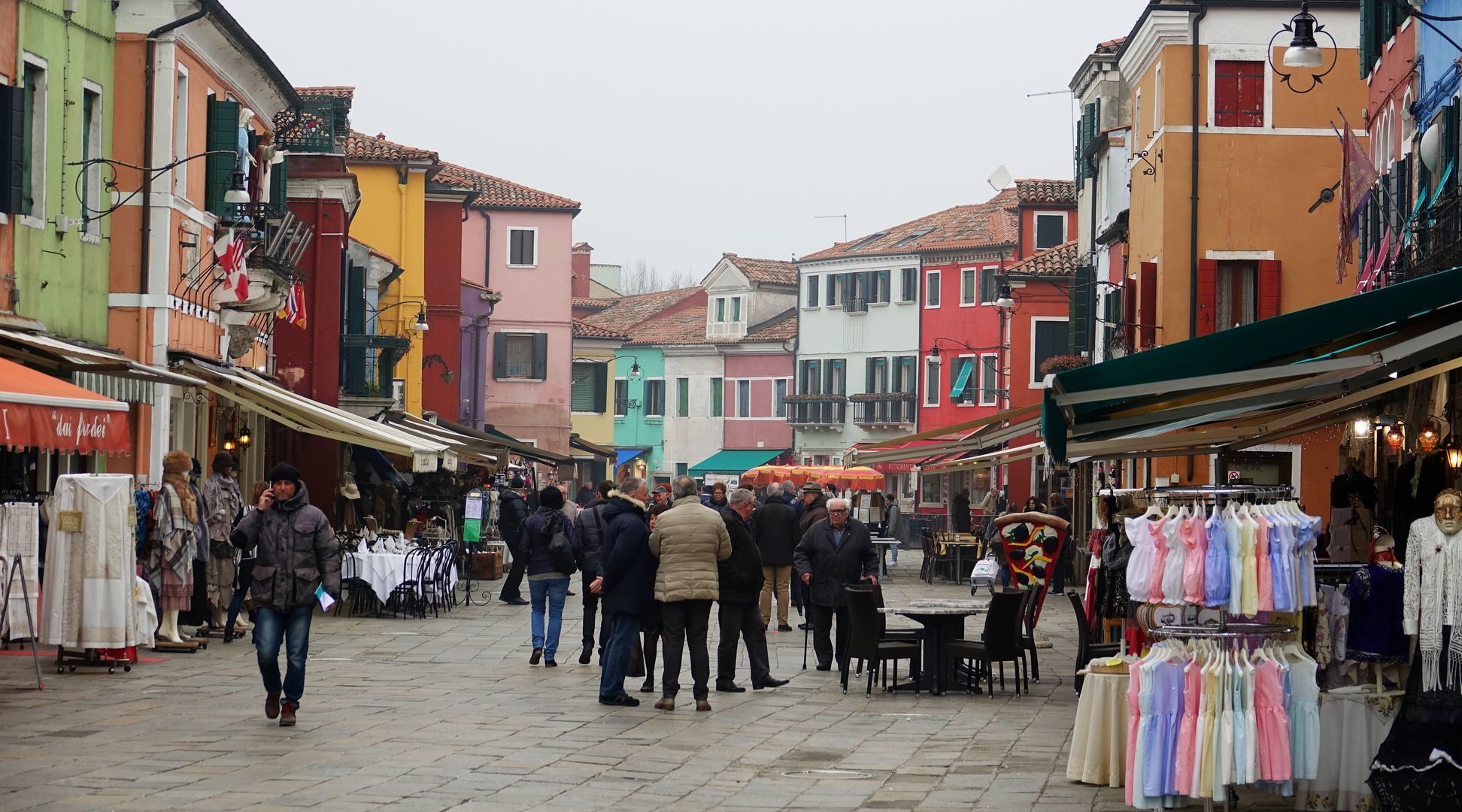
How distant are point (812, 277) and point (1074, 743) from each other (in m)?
59.9

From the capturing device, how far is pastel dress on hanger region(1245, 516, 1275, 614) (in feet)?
30.2

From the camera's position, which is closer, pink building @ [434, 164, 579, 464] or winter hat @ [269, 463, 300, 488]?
winter hat @ [269, 463, 300, 488]

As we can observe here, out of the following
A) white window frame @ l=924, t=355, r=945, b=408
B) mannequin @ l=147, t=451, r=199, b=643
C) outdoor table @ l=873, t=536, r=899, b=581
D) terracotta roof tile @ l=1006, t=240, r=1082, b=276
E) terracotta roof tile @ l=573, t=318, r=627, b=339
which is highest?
terracotta roof tile @ l=1006, t=240, r=1082, b=276

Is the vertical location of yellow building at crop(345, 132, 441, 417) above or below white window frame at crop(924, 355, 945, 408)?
above

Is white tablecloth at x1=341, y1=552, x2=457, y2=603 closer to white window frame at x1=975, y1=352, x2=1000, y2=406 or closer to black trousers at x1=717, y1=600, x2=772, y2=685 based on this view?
black trousers at x1=717, y1=600, x2=772, y2=685

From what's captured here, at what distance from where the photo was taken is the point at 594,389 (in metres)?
72.0

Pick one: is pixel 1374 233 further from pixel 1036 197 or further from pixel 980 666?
pixel 1036 197

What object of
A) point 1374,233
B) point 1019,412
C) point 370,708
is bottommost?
point 370,708

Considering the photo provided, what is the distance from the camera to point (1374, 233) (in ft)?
74.1

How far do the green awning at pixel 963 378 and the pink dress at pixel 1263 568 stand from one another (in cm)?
5278

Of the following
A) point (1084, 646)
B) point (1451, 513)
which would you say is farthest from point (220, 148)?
point (1451, 513)

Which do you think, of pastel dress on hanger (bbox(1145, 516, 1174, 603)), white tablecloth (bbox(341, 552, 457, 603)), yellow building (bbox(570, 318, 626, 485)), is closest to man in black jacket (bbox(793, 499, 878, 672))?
white tablecloth (bbox(341, 552, 457, 603))

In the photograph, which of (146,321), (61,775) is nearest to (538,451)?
(146,321)

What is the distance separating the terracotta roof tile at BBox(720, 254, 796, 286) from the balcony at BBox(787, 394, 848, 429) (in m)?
6.60
